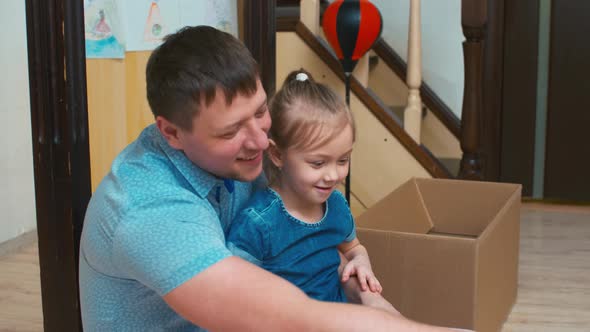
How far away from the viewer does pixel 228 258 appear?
3.19 ft

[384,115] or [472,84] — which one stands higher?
[472,84]

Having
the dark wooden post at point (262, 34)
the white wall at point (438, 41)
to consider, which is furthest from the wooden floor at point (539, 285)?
the white wall at point (438, 41)

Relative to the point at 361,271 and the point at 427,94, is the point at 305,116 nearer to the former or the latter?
the point at 361,271

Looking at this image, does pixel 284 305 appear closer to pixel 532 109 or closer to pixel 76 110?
pixel 76 110

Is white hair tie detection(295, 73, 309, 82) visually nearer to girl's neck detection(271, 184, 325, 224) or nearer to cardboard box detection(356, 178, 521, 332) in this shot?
girl's neck detection(271, 184, 325, 224)

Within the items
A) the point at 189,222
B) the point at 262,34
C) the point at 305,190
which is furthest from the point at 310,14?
the point at 189,222

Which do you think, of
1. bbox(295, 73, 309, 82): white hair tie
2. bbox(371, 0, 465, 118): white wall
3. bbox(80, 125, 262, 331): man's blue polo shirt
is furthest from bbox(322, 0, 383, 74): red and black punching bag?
bbox(80, 125, 262, 331): man's blue polo shirt

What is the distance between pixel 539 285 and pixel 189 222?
199cm

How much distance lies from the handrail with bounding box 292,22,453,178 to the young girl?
2.05m

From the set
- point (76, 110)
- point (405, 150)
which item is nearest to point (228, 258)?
point (76, 110)

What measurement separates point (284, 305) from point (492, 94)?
10.5 ft

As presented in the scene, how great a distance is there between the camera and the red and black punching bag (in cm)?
325

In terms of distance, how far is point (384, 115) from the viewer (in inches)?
140

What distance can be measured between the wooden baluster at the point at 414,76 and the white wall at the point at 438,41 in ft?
1.93
